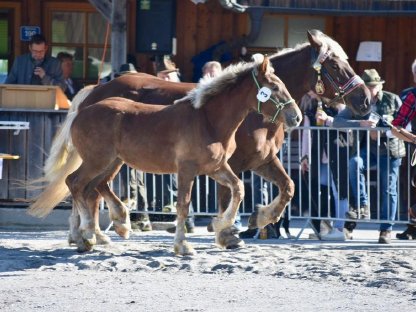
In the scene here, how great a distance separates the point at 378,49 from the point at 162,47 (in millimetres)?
3406

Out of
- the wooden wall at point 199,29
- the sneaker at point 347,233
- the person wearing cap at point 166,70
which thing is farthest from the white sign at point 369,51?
the sneaker at point 347,233

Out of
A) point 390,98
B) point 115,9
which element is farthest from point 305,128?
point 115,9

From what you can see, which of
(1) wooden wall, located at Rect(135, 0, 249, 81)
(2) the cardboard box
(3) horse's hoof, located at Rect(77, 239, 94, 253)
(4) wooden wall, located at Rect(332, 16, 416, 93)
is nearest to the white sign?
(4) wooden wall, located at Rect(332, 16, 416, 93)

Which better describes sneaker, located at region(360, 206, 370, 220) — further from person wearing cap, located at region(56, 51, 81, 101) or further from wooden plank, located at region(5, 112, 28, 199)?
person wearing cap, located at region(56, 51, 81, 101)

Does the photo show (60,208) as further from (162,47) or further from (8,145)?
(162,47)

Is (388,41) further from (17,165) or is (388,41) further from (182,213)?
(182,213)

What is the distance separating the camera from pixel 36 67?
15.6m

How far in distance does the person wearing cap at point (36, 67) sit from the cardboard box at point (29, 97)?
2.78 ft

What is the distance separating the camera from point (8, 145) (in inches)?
583

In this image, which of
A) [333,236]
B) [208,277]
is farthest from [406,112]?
[208,277]

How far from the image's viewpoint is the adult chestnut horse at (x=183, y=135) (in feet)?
38.0

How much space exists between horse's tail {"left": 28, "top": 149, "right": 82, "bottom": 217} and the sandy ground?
40 centimetres

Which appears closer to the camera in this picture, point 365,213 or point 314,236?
point 365,213

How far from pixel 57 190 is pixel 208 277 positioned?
263 centimetres
